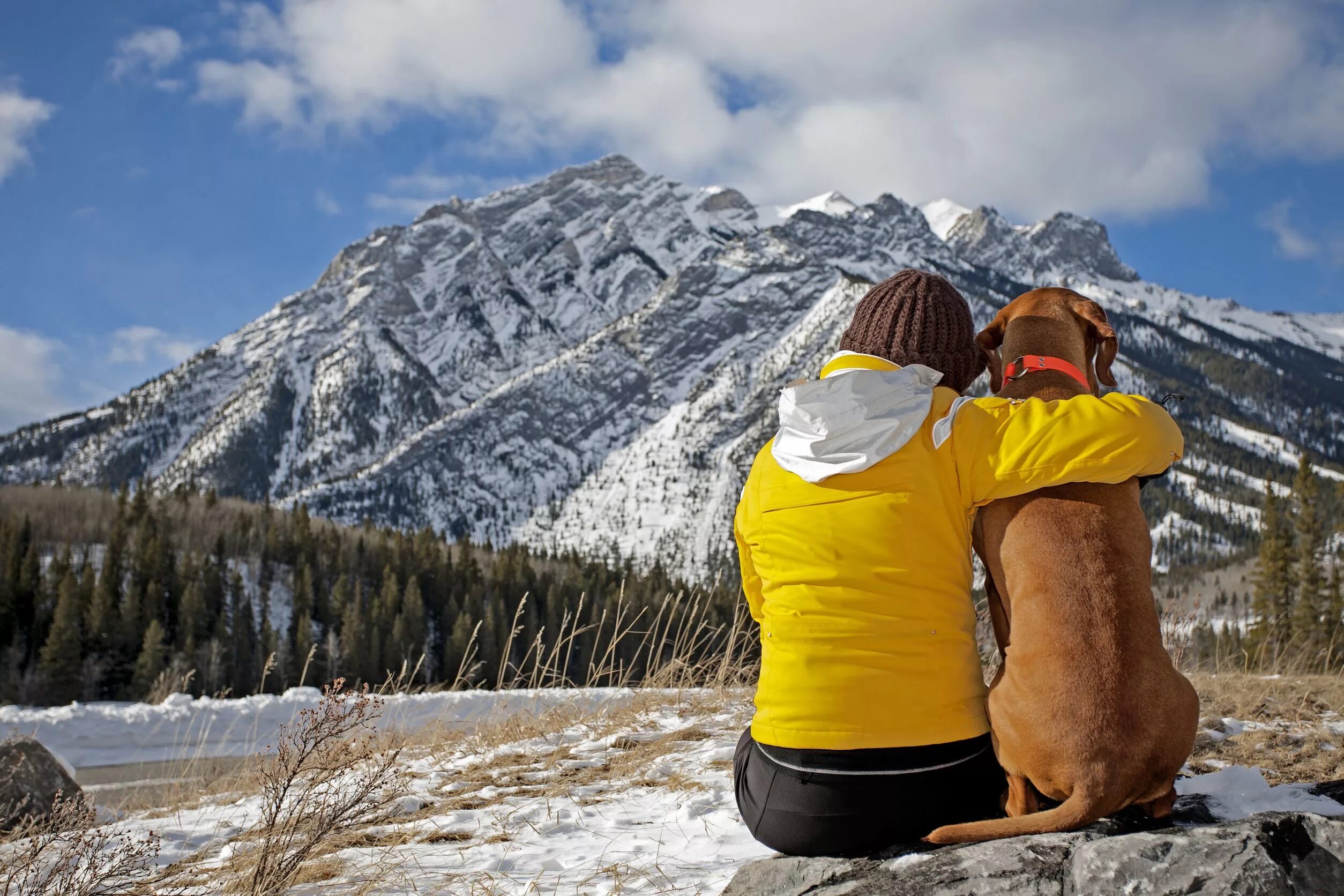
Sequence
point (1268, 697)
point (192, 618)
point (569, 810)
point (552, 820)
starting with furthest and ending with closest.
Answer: point (192, 618) → point (1268, 697) → point (569, 810) → point (552, 820)

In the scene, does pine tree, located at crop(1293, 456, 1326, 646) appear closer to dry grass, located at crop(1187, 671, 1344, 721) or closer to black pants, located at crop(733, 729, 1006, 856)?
dry grass, located at crop(1187, 671, 1344, 721)

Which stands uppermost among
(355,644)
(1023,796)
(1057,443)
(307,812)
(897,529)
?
(1057,443)

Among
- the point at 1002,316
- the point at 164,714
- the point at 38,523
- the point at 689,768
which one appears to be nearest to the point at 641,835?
the point at 689,768

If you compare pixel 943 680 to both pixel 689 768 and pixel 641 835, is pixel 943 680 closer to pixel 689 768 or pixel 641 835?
pixel 641 835

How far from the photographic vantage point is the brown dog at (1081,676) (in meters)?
2.41

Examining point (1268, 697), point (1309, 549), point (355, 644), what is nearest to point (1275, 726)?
point (1268, 697)

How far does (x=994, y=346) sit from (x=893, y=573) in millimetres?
1217

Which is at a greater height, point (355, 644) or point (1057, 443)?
point (1057, 443)

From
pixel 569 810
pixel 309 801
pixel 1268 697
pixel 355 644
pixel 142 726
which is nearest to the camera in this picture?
pixel 309 801

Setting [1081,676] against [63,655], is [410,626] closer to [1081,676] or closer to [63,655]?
[63,655]

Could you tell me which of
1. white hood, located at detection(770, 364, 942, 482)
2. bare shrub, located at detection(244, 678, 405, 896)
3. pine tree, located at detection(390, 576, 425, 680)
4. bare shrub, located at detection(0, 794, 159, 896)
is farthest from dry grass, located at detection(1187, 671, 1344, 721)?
pine tree, located at detection(390, 576, 425, 680)

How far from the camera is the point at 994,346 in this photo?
11.0ft

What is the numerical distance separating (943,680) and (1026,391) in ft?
3.28

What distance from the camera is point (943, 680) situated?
2.68 metres
